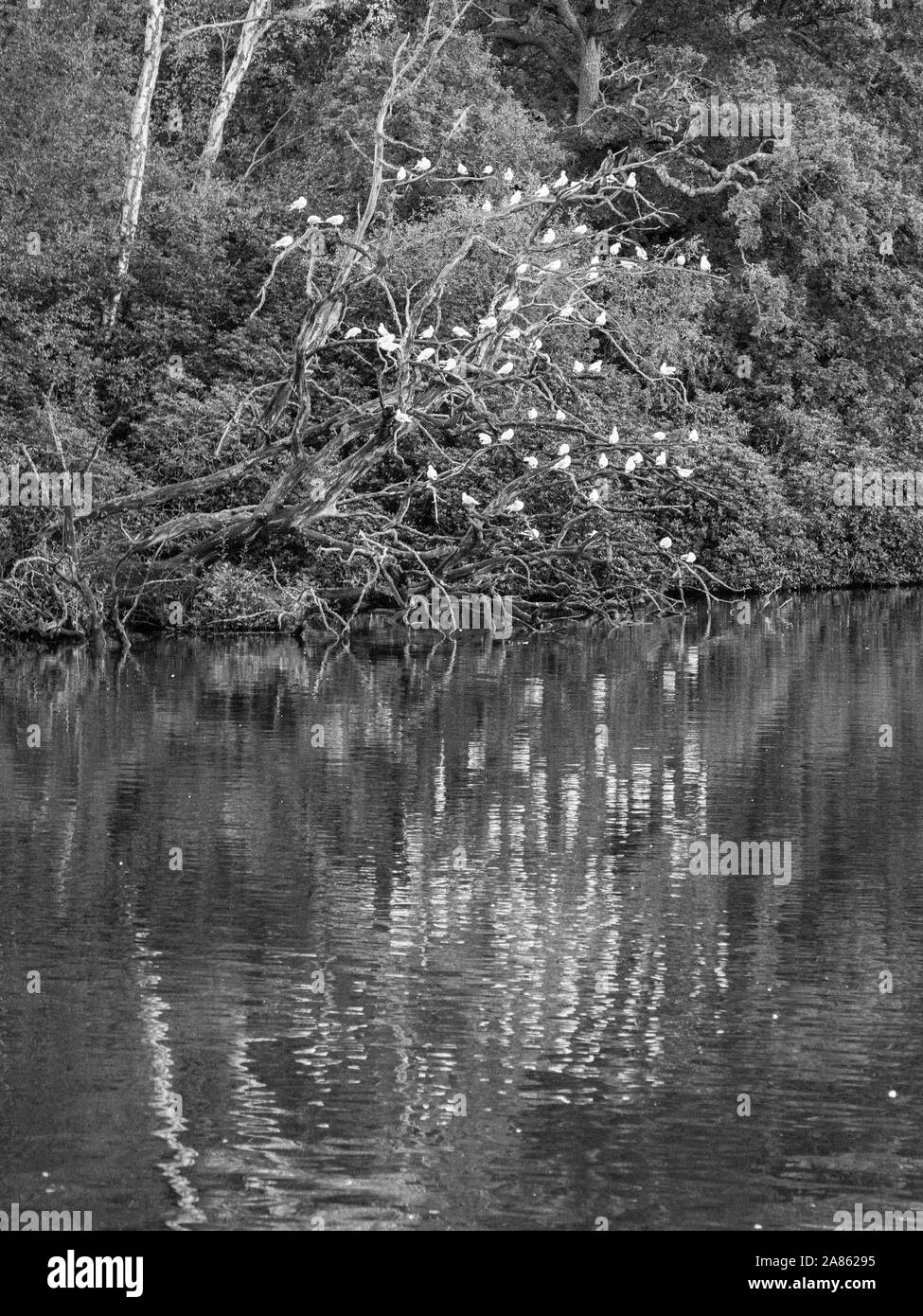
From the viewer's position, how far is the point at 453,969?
371 inches

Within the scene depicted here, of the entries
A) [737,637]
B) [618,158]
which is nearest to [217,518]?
[737,637]

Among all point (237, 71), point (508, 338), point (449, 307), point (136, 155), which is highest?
point (237, 71)

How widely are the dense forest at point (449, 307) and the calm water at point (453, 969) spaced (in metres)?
6.87

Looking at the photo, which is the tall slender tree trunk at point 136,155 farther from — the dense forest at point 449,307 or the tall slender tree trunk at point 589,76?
the tall slender tree trunk at point 589,76

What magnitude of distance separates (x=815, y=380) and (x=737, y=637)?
12.6 meters

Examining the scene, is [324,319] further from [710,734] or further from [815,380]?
[815,380]

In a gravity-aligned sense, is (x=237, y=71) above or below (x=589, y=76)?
below

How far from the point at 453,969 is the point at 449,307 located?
2212cm

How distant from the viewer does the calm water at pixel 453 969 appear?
685 centimetres

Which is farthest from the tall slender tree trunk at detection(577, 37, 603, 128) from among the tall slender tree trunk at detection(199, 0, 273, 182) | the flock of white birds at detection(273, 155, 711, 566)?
the flock of white birds at detection(273, 155, 711, 566)

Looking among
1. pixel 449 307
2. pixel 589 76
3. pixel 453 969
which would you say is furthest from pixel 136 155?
pixel 453 969

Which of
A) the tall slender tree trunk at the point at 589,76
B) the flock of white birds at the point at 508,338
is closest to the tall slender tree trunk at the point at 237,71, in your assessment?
the tall slender tree trunk at the point at 589,76

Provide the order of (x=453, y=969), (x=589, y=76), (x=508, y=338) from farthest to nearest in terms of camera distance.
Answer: (x=589, y=76)
(x=508, y=338)
(x=453, y=969)

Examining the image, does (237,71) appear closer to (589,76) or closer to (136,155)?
(136,155)
